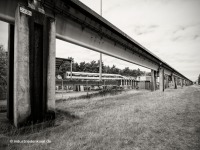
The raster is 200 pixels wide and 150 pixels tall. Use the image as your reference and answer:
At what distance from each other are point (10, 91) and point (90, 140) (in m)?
4.13

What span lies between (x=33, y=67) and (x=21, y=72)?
50cm

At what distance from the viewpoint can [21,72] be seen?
4.55 m

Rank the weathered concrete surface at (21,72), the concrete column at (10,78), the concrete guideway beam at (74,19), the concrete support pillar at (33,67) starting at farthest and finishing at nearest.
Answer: the concrete column at (10,78)
the concrete guideway beam at (74,19)
the concrete support pillar at (33,67)
the weathered concrete surface at (21,72)

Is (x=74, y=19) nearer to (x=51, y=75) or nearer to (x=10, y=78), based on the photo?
(x=51, y=75)

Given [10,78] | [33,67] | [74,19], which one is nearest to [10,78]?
[10,78]

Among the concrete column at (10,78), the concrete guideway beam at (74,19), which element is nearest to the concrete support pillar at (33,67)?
the concrete guideway beam at (74,19)

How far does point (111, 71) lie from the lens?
108125 mm

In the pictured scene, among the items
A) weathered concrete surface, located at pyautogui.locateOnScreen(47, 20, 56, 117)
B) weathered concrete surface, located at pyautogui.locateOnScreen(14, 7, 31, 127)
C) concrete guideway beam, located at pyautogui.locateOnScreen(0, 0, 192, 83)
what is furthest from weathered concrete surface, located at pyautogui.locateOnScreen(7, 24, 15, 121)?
weathered concrete surface, located at pyautogui.locateOnScreen(47, 20, 56, 117)

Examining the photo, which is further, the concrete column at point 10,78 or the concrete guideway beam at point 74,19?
the concrete column at point 10,78

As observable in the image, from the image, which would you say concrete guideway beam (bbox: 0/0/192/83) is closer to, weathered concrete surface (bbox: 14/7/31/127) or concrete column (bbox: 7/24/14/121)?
concrete column (bbox: 7/24/14/121)

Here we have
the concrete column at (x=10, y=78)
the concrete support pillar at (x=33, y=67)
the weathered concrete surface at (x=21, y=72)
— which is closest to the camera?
the weathered concrete surface at (x=21, y=72)

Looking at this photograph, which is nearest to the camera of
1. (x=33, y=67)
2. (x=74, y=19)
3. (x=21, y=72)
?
(x=21, y=72)

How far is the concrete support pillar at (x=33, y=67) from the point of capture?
14.8 feet

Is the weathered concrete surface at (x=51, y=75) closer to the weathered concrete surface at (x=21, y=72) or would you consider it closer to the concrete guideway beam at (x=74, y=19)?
the weathered concrete surface at (x=21, y=72)
